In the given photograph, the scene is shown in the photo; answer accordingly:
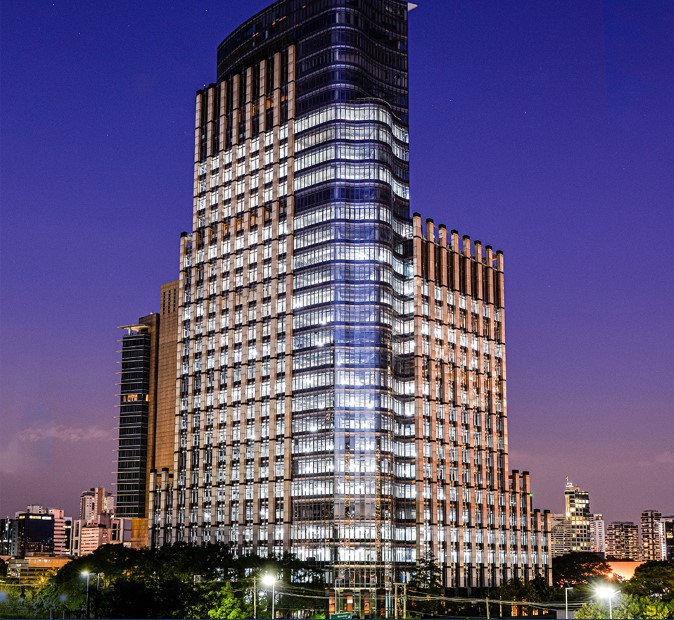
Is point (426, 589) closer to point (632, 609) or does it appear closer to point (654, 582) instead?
point (654, 582)

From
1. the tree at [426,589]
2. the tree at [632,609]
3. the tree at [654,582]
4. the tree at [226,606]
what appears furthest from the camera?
the tree at [426,589]

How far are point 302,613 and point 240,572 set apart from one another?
49.5 feet

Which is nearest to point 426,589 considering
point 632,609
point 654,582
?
point 654,582

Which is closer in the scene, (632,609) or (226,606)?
(632,609)

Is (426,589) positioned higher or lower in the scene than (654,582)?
lower

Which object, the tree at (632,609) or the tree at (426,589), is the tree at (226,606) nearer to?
the tree at (632,609)

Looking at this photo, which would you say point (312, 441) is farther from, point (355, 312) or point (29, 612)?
point (29, 612)

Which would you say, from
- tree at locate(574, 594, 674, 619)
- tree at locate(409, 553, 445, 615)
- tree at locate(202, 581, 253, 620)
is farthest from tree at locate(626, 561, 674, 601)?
tree at locate(202, 581, 253, 620)

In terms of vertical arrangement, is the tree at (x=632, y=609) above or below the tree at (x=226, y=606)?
above

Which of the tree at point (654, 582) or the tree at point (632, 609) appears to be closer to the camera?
the tree at point (632, 609)

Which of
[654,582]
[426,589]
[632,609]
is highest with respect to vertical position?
[654,582]

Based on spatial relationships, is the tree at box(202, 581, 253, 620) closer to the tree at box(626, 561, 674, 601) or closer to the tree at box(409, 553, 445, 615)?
the tree at box(409, 553, 445, 615)

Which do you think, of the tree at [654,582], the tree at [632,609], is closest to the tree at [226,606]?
the tree at [632,609]

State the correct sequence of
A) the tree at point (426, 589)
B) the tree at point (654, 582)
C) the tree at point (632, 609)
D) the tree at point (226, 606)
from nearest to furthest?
the tree at point (632, 609)
the tree at point (226, 606)
the tree at point (654, 582)
the tree at point (426, 589)
